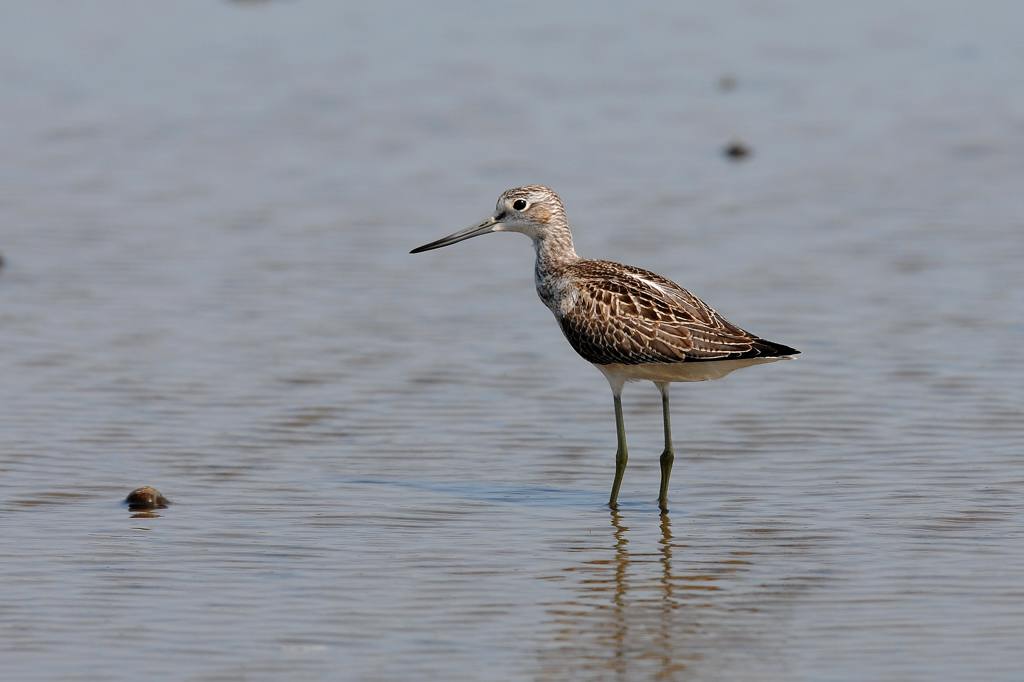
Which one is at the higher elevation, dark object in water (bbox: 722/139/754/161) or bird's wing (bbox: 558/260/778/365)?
dark object in water (bbox: 722/139/754/161)

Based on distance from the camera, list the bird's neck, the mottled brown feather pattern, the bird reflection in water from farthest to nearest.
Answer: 1. the bird's neck
2. the mottled brown feather pattern
3. the bird reflection in water

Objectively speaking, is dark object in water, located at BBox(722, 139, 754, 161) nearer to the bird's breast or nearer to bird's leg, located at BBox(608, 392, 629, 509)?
the bird's breast

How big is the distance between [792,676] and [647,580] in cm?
152

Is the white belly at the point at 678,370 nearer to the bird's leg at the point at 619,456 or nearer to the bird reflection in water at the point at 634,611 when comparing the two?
the bird's leg at the point at 619,456

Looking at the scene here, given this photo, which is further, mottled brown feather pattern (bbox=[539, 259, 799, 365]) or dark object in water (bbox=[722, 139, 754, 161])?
dark object in water (bbox=[722, 139, 754, 161])

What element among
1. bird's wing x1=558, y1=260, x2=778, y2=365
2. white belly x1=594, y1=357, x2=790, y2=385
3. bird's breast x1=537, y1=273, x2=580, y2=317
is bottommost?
white belly x1=594, y1=357, x2=790, y2=385

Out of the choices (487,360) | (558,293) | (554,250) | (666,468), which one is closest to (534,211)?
(554,250)

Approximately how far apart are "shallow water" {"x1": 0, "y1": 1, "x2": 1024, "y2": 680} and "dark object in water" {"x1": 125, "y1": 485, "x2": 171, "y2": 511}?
209mm

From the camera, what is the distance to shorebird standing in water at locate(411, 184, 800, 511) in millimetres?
10117

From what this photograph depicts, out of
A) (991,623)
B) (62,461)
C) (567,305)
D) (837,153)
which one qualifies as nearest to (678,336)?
(567,305)

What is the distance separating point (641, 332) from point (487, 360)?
3.11 metres

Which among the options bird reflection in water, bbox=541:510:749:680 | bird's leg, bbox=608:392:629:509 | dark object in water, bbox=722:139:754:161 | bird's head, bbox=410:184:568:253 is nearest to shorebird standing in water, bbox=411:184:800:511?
bird's leg, bbox=608:392:629:509

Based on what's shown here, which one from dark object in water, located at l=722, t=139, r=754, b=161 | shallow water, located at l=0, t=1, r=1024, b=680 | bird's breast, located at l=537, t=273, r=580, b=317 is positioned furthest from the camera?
dark object in water, located at l=722, t=139, r=754, b=161

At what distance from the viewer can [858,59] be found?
79.9 ft
